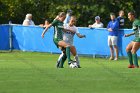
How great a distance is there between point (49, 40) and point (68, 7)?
7139 millimetres


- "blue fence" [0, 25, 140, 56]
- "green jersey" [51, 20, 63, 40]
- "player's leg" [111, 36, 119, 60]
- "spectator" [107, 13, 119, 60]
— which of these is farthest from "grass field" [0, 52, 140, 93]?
"blue fence" [0, 25, 140, 56]

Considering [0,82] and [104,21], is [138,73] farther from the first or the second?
[104,21]

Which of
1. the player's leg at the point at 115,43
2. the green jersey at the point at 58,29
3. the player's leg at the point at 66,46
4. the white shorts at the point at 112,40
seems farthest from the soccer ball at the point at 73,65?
the white shorts at the point at 112,40

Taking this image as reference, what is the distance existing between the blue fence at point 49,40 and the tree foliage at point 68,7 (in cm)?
588

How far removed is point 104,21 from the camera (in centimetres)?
3453

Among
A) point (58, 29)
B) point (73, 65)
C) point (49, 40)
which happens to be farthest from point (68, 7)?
point (73, 65)

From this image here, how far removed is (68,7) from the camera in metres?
33.6

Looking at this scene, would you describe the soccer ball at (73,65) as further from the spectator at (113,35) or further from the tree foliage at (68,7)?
the tree foliage at (68,7)

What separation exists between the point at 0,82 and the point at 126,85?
104 inches

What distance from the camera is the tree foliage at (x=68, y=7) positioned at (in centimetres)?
3406

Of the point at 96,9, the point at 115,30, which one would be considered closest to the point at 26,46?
the point at 115,30

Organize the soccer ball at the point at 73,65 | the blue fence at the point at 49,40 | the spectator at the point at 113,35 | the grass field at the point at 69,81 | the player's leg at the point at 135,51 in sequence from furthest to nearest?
1. the blue fence at the point at 49,40
2. the spectator at the point at 113,35
3. the player's leg at the point at 135,51
4. the soccer ball at the point at 73,65
5. the grass field at the point at 69,81

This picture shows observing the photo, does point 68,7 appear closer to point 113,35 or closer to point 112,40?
point 113,35

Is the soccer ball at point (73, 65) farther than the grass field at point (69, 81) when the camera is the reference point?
Yes
